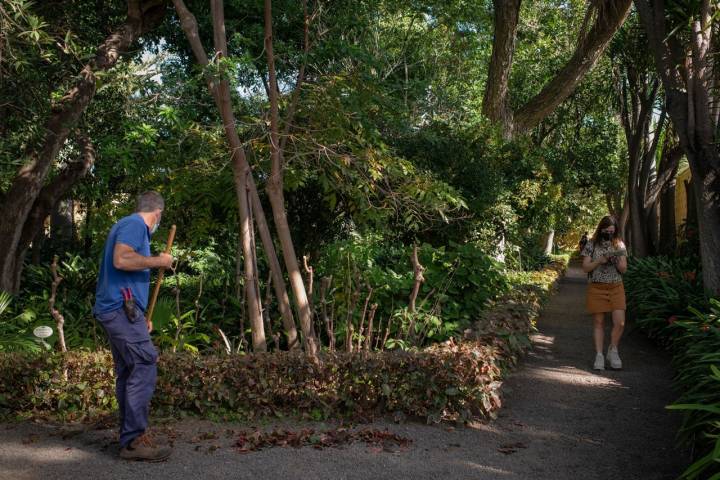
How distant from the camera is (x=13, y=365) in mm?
5984

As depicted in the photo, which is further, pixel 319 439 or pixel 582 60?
pixel 582 60

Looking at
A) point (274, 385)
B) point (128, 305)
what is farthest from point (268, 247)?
point (128, 305)

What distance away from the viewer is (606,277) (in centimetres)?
817

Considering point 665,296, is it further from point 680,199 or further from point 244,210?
point 680,199

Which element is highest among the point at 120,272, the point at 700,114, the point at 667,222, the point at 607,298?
the point at 667,222

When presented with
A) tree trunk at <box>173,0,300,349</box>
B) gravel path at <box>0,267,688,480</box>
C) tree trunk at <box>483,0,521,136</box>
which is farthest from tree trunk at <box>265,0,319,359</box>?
tree trunk at <box>483,0,521,136</box>

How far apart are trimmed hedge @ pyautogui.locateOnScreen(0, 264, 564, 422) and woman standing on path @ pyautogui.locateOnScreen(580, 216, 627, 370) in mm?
2616

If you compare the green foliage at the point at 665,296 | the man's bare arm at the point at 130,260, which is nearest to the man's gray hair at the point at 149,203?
the man's bare arm at the point at 130,260

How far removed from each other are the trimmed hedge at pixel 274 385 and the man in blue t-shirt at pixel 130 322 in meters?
1.06

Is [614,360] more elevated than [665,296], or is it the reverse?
[665,296]

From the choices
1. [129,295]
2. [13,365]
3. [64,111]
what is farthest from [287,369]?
[64,111]

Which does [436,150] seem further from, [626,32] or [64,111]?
[626,32]

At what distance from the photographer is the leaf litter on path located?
206 inches

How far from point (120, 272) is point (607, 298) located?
5.47 m
